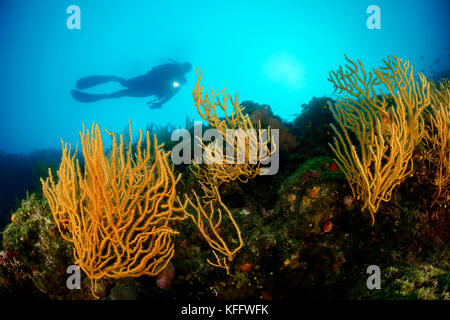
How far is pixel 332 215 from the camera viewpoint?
277 centimetres

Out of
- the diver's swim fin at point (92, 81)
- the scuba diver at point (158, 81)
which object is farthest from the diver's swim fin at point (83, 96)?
the scuba diver at point (158, 81)

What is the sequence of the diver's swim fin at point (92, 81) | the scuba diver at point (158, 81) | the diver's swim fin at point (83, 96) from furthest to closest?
the diver's swim fin at point (83, 96), the diver's swim fin at point (92, 81), the scuba diver at point (158, 81)

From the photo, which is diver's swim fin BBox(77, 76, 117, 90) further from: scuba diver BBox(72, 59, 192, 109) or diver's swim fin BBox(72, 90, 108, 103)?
diver's swim fin BBox(72, 90, 108, 103)

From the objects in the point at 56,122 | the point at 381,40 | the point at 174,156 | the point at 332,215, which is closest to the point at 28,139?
the point at 56,122

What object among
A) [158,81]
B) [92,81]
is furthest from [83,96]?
[158,81]

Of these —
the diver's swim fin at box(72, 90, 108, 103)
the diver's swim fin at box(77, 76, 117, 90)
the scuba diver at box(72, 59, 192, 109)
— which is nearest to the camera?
the scuba diver at box(72, 59, 192, 109)

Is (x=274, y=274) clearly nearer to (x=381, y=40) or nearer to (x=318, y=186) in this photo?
(x=318, y=186)

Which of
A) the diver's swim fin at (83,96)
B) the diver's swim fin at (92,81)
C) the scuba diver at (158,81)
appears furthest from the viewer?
the diver's swim fin at (83,96)

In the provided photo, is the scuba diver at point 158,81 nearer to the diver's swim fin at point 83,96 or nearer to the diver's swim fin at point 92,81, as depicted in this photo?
the diver's swim fin at point 92,81

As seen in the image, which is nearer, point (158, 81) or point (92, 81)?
point (158, 81)

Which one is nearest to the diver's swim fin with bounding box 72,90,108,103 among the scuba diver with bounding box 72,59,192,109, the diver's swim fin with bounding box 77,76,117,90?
the diver's swim fin with bounding box 77,76,117,90

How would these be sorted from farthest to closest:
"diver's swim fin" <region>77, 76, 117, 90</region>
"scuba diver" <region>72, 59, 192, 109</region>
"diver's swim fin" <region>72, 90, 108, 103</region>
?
"diver's swim fin" <region>72, 90, 108, 103</region>, "diver's swim fin" <region>77, 76, 117, 90</region>, "scuba diver" <region>72, 59, 192, 109</region>

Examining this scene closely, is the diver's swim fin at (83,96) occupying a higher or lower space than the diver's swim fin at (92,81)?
lower

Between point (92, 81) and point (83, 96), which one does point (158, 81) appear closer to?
point (92, 81)
